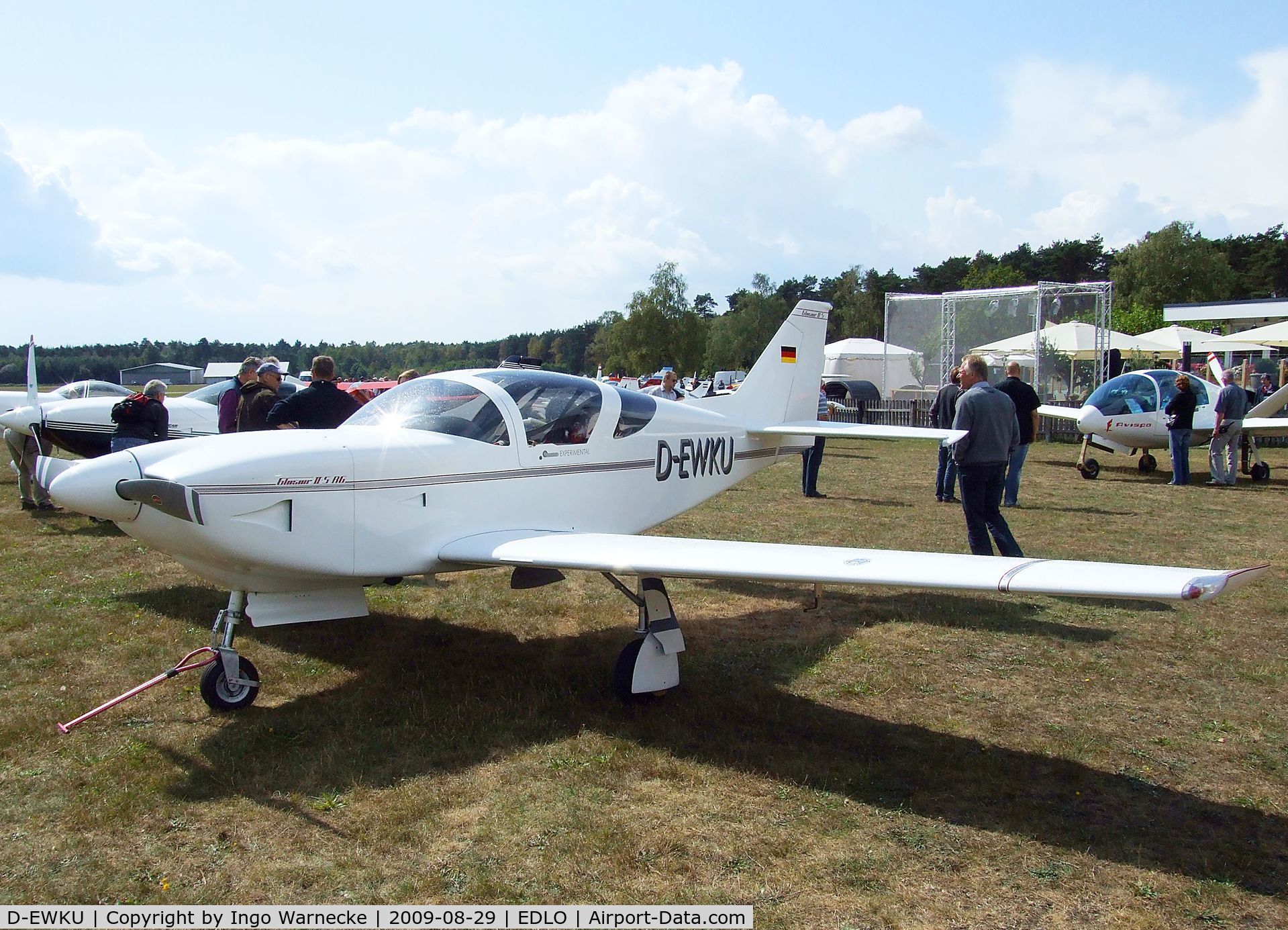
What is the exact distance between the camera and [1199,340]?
110 feet

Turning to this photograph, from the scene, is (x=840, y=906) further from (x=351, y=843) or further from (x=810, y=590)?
(x=810, y=590)

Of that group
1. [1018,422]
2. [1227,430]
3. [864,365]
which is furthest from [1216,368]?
[864,365]

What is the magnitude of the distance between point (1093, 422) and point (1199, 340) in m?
21.9

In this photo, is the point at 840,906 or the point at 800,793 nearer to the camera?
the point at 840,906

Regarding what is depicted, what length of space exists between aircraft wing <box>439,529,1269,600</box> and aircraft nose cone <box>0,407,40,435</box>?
30.5 feet

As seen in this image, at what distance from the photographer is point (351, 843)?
3.59m

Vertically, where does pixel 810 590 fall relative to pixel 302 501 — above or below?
below

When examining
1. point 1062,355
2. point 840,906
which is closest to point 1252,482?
point 1062,355

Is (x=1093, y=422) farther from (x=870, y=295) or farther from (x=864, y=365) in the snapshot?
(x=870, y=295)

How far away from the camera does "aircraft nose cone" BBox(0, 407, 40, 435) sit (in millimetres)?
11583

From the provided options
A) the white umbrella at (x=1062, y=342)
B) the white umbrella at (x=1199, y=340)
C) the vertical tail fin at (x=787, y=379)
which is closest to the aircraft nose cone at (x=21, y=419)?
the vertical tail fin at (x=787, y=379)

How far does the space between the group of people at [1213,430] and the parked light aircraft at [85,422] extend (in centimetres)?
1380

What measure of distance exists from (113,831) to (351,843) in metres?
1.00

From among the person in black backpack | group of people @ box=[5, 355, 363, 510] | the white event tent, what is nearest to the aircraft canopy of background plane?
group of people @ box=[5, 355, 363, 510]
